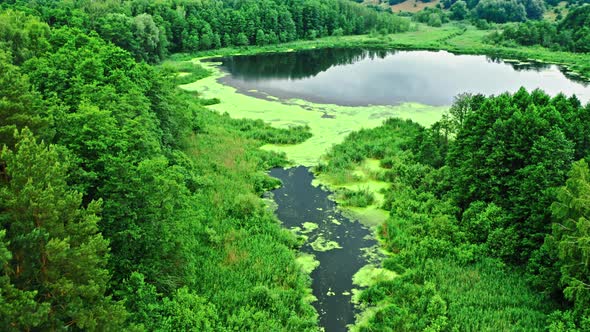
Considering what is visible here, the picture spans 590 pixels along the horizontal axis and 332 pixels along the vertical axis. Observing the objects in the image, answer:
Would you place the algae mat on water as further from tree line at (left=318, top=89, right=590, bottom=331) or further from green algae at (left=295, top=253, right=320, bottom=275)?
green algae at (left=295, top=253, right=320, bottom=275)

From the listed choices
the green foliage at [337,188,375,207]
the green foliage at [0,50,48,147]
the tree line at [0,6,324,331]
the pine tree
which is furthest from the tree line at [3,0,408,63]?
the pine tree

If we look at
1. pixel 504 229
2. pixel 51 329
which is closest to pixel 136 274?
pixel 51 329

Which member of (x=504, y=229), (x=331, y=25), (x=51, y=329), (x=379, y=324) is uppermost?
(x=331, y=25)

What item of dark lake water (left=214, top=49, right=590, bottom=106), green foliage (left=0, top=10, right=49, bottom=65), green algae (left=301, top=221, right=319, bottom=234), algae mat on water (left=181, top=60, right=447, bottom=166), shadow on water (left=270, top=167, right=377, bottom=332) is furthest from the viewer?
dark lake water (left=214, top=49, right=590, bottom=106)

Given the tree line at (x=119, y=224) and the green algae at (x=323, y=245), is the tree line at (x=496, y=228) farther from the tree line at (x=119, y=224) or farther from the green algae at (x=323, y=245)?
the tree line at (x=119, y=224)

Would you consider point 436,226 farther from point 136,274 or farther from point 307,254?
point 136,274
